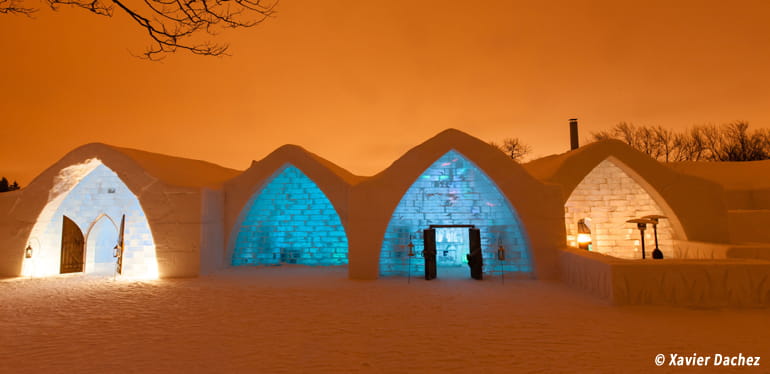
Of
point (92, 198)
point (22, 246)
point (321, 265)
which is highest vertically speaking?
point (92, 198)

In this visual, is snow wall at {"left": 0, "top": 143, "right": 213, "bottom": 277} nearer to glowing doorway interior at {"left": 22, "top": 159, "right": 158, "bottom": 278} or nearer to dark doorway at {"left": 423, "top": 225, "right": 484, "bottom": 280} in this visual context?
glowing doorway interior at {"left": 22, "top": 159, "right": 158, "bottom": 278}

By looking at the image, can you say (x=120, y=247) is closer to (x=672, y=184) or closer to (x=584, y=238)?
(x=584, y=238)

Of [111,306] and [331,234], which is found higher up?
[331,234]

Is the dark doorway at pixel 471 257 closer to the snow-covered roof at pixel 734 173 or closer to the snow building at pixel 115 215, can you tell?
the snow building at pixel 115 215

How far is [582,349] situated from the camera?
407 cm

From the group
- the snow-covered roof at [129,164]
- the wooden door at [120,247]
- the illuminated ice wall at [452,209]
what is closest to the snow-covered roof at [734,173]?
the illuminated ice wall at [452,209]

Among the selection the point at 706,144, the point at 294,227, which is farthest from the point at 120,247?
the point at 706,144

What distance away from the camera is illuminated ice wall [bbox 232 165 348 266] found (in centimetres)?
1208

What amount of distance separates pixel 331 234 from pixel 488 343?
27.6ft

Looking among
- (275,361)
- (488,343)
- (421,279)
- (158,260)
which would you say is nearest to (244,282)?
(158,260)

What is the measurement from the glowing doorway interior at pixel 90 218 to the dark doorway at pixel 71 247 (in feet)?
0.36

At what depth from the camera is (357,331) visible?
15.9 feet

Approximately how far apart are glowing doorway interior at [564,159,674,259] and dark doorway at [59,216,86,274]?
1461cm

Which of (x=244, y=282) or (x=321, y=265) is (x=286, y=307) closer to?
(x=244, y=282)
